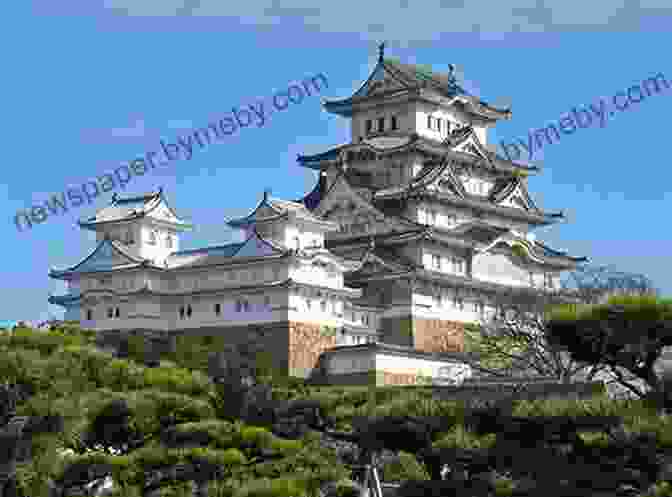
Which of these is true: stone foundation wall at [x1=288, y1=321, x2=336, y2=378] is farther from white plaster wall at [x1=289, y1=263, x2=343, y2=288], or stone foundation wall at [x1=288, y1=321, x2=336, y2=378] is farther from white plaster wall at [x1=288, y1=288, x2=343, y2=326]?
white plaster wall at [x1=289, y1=263, x2=343, y2=288]

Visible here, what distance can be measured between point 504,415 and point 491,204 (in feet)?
145

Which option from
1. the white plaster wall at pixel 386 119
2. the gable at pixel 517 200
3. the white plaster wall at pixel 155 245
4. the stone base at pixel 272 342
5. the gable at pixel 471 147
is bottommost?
the stone base at pixel 272 342

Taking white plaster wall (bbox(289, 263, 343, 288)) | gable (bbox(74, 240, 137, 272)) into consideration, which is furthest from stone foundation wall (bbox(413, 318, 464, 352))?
gable (bbox(74, 240, 137, 272))

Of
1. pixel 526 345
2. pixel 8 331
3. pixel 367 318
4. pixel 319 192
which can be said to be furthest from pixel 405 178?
pixel 8 331

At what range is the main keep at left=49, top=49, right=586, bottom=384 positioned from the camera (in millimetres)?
59719

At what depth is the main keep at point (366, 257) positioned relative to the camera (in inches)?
2351

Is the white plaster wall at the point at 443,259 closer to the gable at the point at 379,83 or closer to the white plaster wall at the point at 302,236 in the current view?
the white plaster wall at the point at 302,236

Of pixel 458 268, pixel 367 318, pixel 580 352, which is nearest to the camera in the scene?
pixel 580 352

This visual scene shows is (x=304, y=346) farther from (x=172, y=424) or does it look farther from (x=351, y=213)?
(x=172, y=424)

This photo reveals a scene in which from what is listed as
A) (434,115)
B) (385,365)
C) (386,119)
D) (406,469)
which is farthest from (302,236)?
(406,469)

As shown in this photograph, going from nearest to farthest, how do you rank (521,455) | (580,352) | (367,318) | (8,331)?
(521,455), (580,352), (8,331), (367,318)

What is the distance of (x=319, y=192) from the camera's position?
71938 millimetres

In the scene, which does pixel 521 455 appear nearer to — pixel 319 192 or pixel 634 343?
pixel 634 343

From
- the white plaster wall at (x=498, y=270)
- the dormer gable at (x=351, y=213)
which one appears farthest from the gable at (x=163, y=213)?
the white plaster wall at (x=498, y=270)
